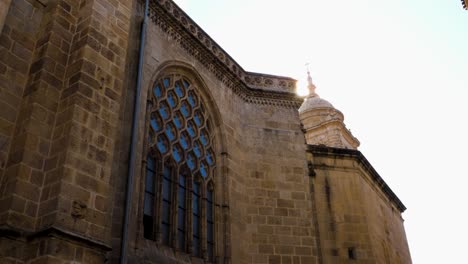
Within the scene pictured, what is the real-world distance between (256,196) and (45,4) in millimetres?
5551

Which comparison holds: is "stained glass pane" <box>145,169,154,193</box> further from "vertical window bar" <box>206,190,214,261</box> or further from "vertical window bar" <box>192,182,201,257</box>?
"vertical window bar" <box>206,190,214,261</box>

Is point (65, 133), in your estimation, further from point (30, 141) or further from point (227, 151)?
point (227, 151)

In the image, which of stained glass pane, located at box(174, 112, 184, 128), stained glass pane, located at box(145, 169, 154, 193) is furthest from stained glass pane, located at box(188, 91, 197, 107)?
stained glass pane, located at box(145, 169, 154, 193)

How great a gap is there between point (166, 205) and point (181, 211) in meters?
0.43

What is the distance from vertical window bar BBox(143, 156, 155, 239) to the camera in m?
7.73

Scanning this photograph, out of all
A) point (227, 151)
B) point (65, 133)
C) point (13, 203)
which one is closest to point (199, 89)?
point (227, 151)

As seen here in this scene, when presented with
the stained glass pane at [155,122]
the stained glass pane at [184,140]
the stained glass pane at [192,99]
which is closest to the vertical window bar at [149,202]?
the stained glass pane at [155,122]

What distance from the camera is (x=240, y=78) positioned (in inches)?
447

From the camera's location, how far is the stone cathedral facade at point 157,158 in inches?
215

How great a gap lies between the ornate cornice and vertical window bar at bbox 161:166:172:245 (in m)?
2.84

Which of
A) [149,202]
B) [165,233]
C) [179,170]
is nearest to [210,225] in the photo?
[179,170]

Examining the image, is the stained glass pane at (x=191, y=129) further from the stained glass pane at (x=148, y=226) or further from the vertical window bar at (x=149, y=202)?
the stained glass pane at (x=148, y=226)

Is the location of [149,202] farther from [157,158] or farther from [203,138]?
[203,138]

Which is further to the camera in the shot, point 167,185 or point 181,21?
point 181,21
